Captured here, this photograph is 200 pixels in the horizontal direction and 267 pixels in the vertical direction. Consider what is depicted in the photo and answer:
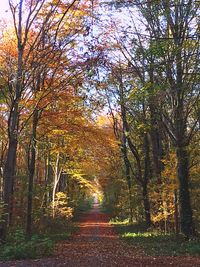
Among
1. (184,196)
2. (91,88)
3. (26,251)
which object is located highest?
(91,88)

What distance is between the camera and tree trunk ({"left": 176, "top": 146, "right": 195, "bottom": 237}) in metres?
15.2

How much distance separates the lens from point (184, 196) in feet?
50.1

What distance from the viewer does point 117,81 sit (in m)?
21.2

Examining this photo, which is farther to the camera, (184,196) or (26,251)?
(184,196)

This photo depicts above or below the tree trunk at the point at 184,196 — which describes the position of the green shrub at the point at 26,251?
below

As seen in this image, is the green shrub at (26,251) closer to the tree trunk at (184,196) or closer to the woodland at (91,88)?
the woodland at (91,88)

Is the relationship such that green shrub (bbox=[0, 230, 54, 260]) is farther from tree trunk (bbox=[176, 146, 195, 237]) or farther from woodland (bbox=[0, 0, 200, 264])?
tree trunk (bbox=[176, 146, 195, 237])

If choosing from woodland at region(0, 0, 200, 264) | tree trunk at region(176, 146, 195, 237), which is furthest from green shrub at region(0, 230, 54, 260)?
tree trunk at region(176, 146, 195, 237)

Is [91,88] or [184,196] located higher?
[91,88]

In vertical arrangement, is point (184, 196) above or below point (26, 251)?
above

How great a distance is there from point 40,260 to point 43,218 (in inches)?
538

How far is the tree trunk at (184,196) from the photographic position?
15.2m

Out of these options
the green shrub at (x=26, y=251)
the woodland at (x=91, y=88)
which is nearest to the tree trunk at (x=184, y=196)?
the woodland at (x=91, y=88)

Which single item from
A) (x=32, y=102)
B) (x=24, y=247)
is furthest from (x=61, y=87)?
(x=24, y=247)
